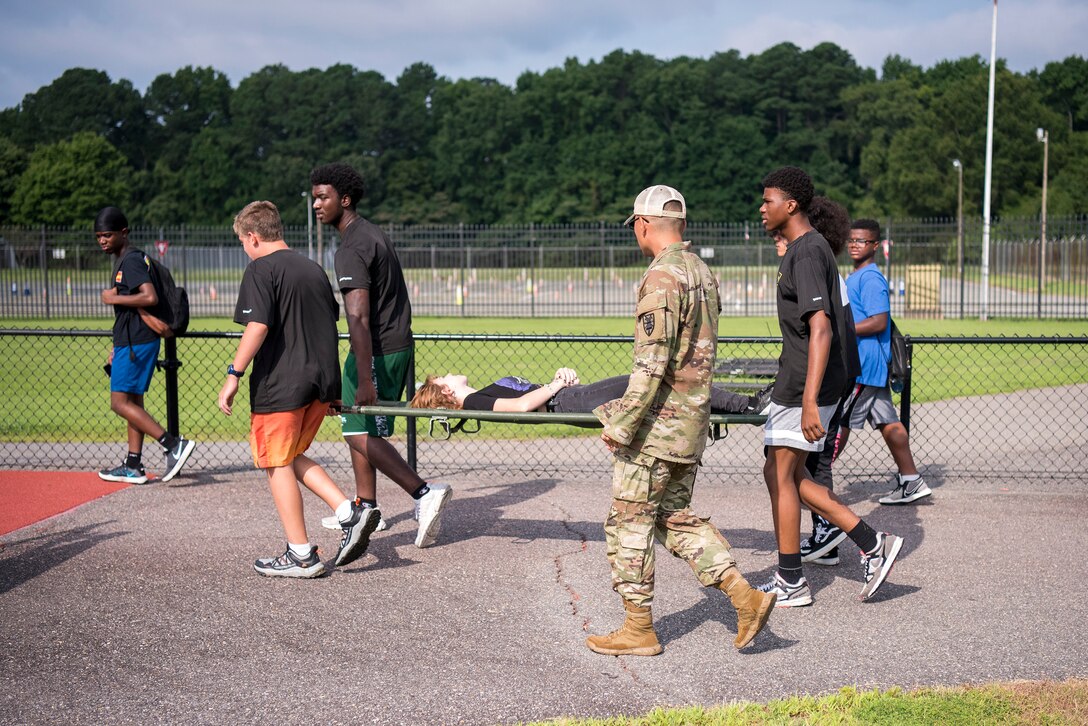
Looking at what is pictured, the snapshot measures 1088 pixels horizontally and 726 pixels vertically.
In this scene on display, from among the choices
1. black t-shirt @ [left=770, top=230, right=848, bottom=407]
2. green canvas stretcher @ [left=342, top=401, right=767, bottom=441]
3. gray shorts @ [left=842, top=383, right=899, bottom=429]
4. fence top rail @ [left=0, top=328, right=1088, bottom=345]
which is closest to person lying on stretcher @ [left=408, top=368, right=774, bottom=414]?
green canvas stretcher @ [left=342, top=401, right=767, bottom=441]

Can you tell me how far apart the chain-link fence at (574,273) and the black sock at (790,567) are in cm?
2395

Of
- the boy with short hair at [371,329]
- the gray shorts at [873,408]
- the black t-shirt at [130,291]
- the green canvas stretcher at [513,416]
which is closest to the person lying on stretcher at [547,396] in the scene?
the green canvas stretcher at [513,416]

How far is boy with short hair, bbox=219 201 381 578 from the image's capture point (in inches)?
219

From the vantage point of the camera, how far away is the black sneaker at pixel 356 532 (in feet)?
18.7

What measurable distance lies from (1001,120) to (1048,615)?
255ft

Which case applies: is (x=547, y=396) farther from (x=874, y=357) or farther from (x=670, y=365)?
(x=874, y=357)

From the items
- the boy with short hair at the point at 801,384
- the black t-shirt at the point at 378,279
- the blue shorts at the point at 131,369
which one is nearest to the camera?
the boy with short hair at the point at 801,384

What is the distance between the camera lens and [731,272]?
40.2 m

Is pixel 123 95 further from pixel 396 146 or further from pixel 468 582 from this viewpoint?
pixel 468 582

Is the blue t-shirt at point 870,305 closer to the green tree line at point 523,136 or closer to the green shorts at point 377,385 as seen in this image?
the green shorts at point 377,385

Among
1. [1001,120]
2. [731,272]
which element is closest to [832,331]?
[731,272]

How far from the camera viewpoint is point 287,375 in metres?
5.57

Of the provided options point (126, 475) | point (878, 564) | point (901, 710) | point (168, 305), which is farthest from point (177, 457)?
point (901, 710)

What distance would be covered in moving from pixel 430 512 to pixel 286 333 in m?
1.34
